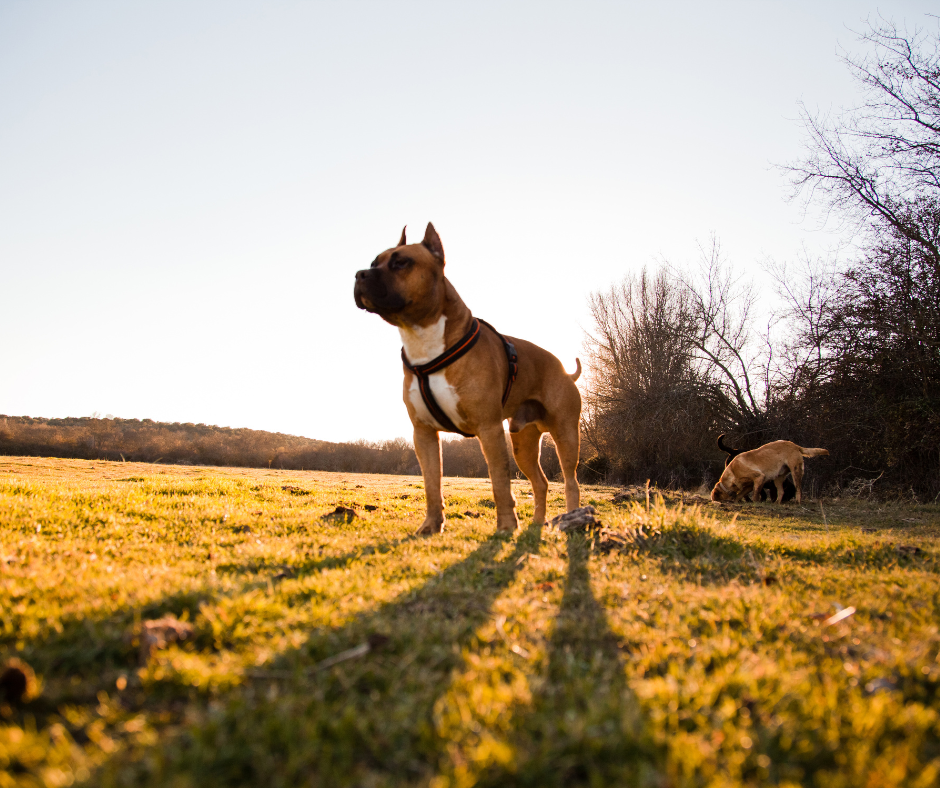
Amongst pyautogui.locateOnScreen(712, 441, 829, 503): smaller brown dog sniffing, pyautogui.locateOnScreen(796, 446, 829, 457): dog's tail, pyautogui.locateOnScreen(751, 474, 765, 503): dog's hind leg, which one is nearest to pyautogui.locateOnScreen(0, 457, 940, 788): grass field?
pyautogui.locateOnScreen(751, 474, 765, 503): dog's hind leg

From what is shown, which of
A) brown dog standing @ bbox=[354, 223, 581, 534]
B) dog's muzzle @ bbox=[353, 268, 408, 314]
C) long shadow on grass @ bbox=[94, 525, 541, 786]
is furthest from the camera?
brown dog standing @ bbox=[354, 223, 581, 534]

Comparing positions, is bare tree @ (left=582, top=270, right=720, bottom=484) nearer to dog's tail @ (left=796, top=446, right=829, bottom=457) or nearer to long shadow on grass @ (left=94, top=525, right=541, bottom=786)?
dog's tail @ (left=796, top=446, right=829, bottom=457)

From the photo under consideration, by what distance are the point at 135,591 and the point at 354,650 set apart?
117cm

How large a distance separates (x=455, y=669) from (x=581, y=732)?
1.79 feet

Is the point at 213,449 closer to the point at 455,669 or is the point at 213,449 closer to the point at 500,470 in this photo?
the point at 500,470

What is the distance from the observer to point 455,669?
170cm

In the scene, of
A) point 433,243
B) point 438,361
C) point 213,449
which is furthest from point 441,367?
point 213,449

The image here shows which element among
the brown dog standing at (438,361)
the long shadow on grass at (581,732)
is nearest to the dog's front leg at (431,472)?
the brown dog standing at (438,361)

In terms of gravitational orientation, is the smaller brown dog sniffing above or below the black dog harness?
below

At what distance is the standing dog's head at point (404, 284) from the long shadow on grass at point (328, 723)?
9.33 ft

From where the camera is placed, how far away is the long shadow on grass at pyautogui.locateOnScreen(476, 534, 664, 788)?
116 centimetres

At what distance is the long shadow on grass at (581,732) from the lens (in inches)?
45.5

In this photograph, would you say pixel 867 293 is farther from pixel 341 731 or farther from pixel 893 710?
pixel 341 731

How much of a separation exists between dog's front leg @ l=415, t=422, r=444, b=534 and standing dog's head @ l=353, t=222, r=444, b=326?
3.59 feet
